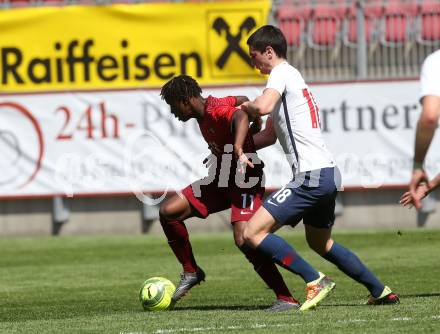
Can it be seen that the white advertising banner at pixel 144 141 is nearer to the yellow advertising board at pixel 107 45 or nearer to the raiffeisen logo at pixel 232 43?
the yellow advertising board at pixel 107 45

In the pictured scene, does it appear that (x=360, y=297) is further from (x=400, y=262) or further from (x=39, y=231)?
(x=39, y=231)

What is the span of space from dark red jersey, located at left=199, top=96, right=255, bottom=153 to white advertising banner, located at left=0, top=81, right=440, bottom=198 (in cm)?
852

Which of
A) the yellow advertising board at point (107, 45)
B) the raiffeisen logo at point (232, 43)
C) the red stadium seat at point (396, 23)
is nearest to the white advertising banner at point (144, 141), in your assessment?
the yellow advertising board at point (107, 45)

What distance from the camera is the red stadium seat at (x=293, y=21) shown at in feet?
62.2

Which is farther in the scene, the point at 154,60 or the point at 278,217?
the point at 154,60

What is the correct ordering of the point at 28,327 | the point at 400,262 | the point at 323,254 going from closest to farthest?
the point at 28,327, the point at 323,254, the point at 400,262

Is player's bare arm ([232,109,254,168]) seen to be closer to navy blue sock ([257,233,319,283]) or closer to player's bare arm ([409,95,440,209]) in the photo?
navy blue sock ([257,233,319,283])

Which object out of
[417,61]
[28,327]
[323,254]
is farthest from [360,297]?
[417,61]

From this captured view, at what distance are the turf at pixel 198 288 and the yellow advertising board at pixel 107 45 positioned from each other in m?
2.56

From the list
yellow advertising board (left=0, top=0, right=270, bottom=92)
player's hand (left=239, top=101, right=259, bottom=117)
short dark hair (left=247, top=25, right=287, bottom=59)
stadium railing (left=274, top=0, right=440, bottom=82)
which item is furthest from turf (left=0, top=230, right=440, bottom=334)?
stadium railing (left=274, top=0, right=440, bottom=82)

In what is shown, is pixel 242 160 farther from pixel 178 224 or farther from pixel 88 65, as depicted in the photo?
pixel 88 65

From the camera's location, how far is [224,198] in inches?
380

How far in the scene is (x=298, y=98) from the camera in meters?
8.69

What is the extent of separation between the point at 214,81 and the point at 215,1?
1.32 meters
